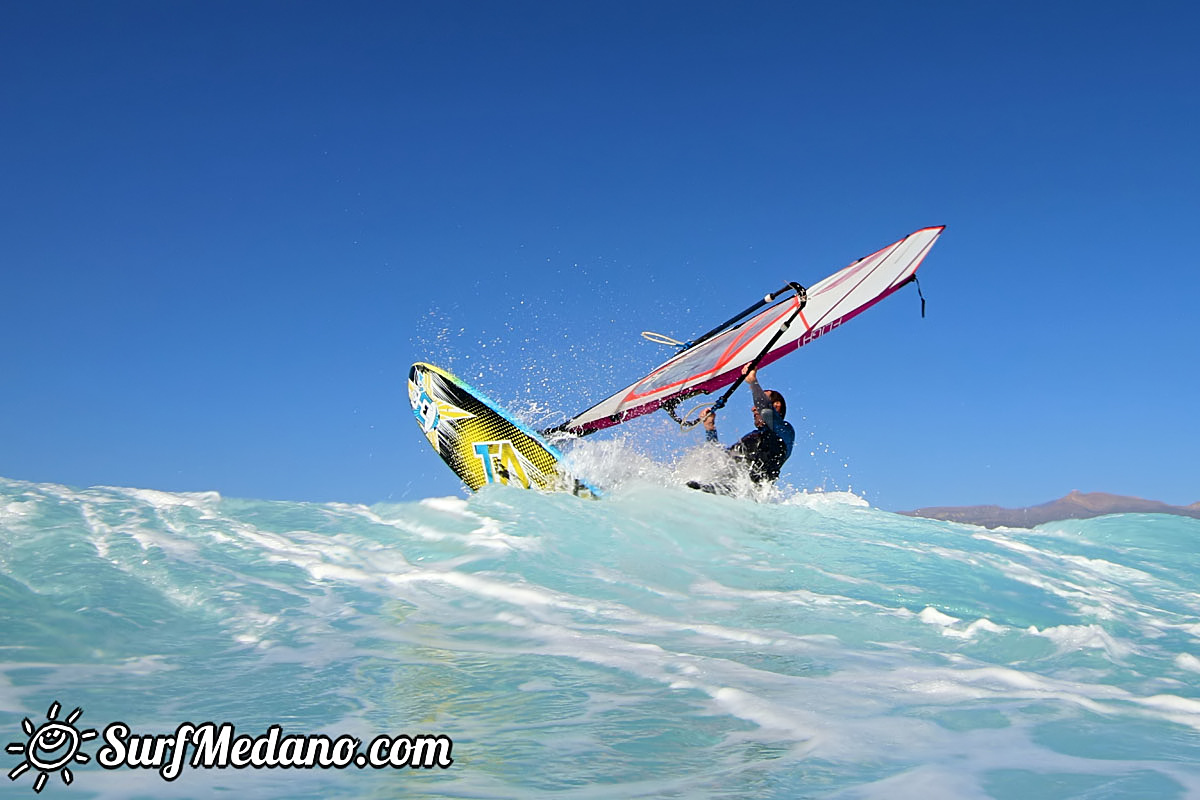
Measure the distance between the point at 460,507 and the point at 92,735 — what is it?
170 inches

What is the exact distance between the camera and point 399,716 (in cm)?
309

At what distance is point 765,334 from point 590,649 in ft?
22.6

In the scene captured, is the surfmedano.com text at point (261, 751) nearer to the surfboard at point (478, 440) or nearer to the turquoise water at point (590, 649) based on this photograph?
the turquoise water at point (590, 649)

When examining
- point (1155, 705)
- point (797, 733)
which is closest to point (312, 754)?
point (797, 733)

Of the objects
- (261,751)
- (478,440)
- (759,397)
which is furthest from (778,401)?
(261,751)

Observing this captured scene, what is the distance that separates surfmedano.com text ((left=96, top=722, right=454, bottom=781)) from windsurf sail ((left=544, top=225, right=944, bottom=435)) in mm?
7462

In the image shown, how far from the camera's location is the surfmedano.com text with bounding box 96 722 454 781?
8.74ft

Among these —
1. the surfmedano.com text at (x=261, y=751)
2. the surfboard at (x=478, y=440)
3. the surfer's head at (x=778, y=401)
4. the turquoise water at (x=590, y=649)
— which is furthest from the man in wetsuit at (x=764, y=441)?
the surfmedano.com text at (x=261, y=751)
